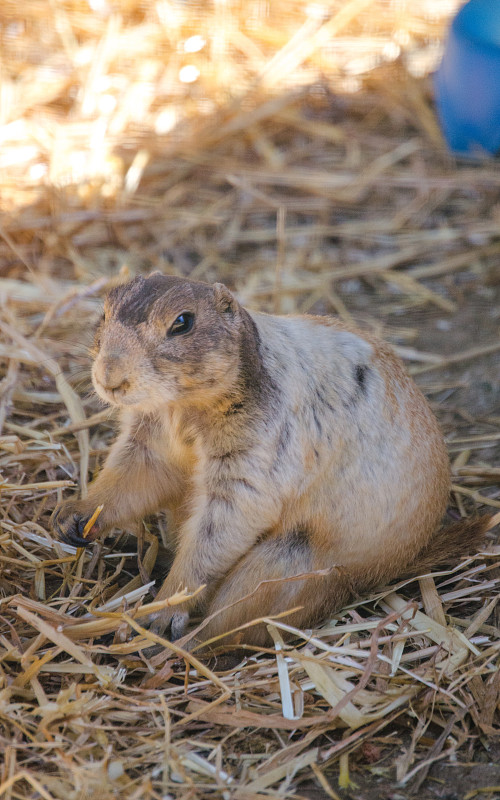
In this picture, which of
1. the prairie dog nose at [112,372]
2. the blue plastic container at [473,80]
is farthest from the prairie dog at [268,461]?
the blue plastic container at [473,80]

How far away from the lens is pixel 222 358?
3818 mm

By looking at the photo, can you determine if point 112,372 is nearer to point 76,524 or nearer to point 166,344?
point 166,344

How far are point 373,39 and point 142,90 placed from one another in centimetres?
265

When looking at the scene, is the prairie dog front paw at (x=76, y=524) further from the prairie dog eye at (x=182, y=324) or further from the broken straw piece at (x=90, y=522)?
the prairie dog eye at (x=182, y=324)

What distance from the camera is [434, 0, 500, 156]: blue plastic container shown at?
24.7 ft

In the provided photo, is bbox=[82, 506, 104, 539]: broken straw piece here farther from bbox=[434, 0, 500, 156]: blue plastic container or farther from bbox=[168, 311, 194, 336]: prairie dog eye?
bbox=[434, 0, 500, 156]: blue plastic container

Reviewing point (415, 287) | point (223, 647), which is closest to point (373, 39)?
point (415, 287)

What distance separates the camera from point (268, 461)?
403cm

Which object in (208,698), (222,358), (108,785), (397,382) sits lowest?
(208,698)

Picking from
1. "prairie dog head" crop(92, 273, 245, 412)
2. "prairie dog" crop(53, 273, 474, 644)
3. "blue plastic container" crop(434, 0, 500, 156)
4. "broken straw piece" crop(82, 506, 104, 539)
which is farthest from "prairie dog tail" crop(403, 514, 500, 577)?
"blue plastic container" crop(434, 0, 500, 156)

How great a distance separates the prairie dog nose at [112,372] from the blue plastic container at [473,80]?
5396mm

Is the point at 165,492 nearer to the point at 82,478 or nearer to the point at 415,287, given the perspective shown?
the point at 82,478

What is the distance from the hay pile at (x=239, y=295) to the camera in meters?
3.72

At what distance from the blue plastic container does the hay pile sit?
293mm
